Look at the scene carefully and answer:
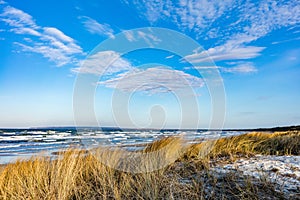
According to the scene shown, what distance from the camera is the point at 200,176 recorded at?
4547 mm

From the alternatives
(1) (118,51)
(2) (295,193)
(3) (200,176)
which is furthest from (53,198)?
(1) (118,51)

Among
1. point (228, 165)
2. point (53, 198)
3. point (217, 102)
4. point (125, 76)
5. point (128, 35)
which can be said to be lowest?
point (53, 198)

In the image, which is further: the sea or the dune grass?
the sea

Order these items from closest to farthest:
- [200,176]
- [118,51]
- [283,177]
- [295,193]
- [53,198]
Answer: [295,193], [53,198], [283,177], [200,176], [118,51]

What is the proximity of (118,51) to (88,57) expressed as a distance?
1.21m

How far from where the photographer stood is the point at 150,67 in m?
9.95

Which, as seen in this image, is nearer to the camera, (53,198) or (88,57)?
(53,198)

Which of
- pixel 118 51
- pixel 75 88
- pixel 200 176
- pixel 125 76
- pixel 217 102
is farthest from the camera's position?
pixel 125 76

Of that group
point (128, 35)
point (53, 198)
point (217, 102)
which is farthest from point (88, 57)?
point (53, 198)

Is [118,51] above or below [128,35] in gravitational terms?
below

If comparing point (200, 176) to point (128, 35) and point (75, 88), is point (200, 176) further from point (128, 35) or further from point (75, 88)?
point (128, 35)

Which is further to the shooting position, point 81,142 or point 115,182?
point 81,142

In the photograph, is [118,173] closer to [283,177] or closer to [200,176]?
[200,176]

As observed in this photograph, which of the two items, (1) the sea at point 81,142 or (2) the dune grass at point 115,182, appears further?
(1) the sea at point 81,142
